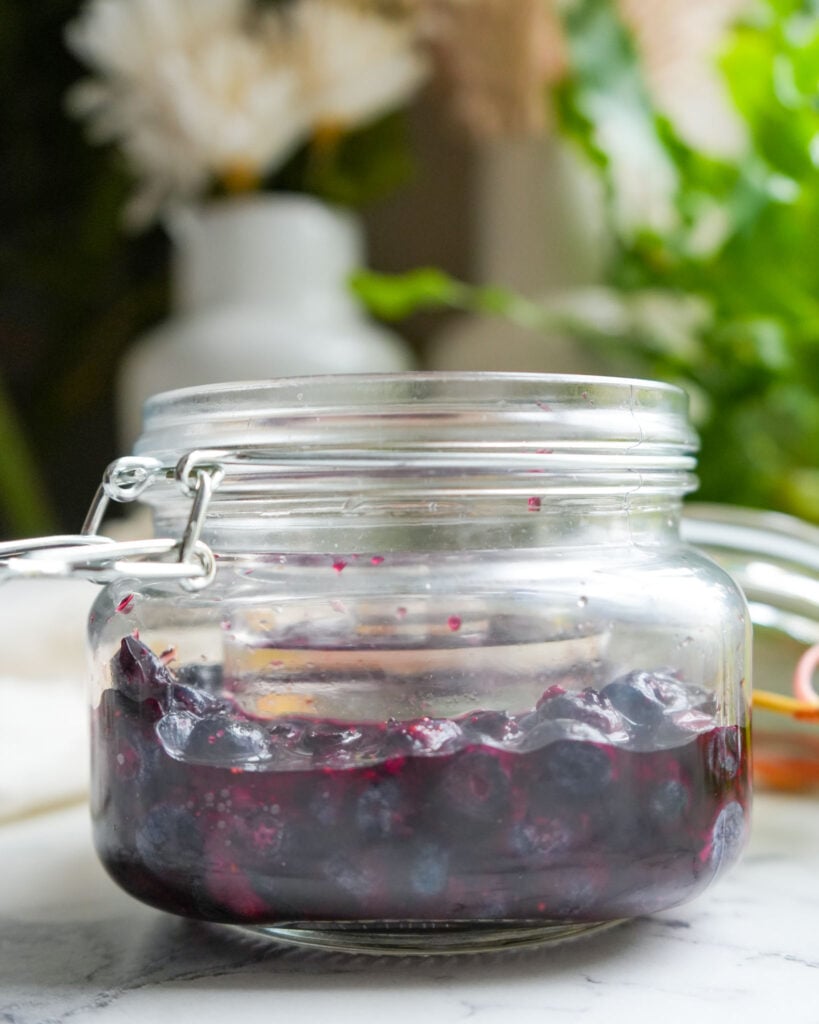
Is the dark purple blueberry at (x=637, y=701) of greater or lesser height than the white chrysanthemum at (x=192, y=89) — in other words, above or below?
below

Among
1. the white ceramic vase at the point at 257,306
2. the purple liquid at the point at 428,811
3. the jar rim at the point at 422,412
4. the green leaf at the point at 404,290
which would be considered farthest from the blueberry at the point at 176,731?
the white ceramic vase at the point at 257,306

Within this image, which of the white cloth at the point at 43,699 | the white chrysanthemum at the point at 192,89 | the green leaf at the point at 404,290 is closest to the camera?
the white cloth at the point at 43,699

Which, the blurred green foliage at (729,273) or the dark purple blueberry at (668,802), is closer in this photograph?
the dark purple blueberry at (668,802)

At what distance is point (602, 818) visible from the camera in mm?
414

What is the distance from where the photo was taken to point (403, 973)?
42cm

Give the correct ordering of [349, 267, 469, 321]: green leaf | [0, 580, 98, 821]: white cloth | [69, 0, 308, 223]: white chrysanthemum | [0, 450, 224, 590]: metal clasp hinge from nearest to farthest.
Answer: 1. [0, 450, 224, 590]: metal clasp hinge
2. [0, 580, 98, 821]: white cloth
3. [349, 267, 469, 321]: green leaf
4. [69, 0, 308, 223]: white chrysanthemum

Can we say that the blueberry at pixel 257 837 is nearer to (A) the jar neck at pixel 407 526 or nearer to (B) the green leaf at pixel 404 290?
(A) the jar neck at pixel 407 526

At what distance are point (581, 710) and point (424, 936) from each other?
10cm

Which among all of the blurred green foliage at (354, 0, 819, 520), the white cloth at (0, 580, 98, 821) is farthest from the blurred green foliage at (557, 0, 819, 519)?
the white cloth at (0, 580, 98, 821)

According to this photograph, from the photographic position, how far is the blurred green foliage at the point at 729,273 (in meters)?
1.00

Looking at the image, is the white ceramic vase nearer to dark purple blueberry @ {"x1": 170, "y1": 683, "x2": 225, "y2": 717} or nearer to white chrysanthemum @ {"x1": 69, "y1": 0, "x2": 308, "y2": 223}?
white chrysanthemum @ {"x1": 69, "y1": 0, "x2": 308, "y2": 223}

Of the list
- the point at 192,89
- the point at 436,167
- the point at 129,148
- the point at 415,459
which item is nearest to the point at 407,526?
the point at 415,459

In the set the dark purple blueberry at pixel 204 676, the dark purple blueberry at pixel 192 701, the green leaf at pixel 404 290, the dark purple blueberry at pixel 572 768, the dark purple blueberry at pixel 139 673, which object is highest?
the green leaf at pixel 404 290

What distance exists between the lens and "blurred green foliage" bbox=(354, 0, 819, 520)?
1003 mm
